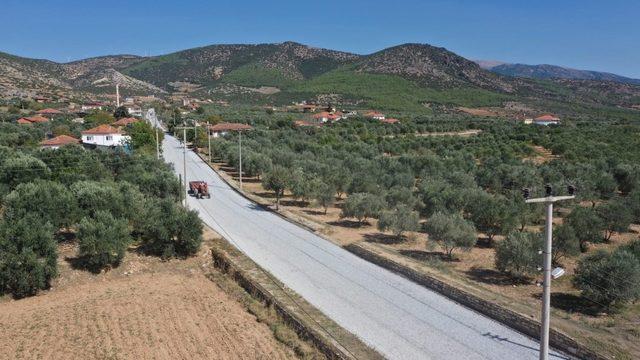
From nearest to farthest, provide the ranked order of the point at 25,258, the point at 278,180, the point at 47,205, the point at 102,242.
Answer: the point at 25,258 < the point at 102,242 < the point at 47,205 < the point at 278,180

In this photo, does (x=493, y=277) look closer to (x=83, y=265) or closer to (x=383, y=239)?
(x=383, y=239)

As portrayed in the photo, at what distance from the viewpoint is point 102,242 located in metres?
20.6

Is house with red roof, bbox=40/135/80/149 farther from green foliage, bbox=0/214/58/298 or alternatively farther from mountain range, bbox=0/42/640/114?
mountain range, bbox=0/42/640/114

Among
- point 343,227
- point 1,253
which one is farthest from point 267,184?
point 1,253

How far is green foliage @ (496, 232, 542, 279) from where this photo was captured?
18.8m

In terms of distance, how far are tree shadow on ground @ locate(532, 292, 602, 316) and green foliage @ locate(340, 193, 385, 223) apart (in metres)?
12.3

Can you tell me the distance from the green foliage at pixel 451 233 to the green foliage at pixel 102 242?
13.7 meters

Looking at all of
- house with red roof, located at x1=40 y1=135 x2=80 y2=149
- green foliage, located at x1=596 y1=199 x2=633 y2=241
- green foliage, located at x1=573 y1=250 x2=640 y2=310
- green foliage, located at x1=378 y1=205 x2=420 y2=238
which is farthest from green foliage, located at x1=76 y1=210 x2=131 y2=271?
house with red roof, located at x1=40 y1=135 x2=80 y2=149

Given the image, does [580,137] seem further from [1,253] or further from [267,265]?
[1,253]

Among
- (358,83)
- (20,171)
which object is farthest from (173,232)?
(358,83)

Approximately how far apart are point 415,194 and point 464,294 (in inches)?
715

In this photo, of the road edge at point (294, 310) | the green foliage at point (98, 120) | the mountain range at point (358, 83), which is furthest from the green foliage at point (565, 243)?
the mountain range at point (358, 83)

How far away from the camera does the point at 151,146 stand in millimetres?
56812

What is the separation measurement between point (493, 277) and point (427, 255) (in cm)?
354
